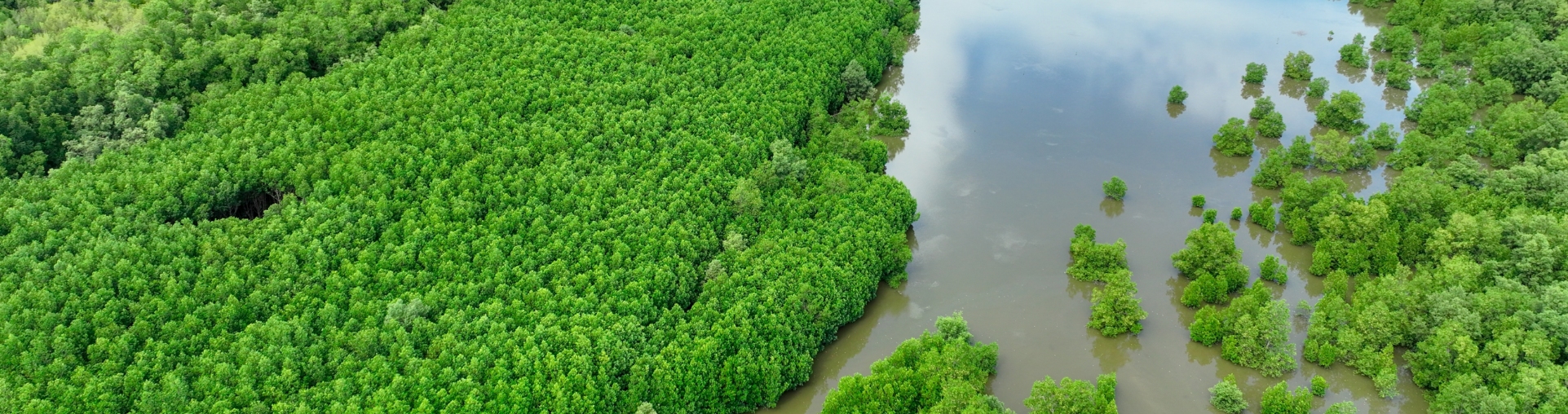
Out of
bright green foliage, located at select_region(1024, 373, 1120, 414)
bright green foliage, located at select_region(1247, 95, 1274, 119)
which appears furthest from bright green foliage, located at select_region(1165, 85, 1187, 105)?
bright green foliage, located at select_region(1024, 373, 1120, 414)

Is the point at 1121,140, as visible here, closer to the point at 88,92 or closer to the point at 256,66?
the point at 256,66

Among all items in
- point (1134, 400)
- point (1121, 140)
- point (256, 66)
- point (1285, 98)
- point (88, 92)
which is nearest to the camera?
point (1134, 400)

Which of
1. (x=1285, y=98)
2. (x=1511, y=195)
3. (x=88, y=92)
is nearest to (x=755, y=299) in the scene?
(x=88, y=92)

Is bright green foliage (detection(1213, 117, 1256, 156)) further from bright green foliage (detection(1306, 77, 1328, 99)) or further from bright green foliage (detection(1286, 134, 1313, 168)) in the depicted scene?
bright green foliage (detection(1306, 77, 1328, 99))

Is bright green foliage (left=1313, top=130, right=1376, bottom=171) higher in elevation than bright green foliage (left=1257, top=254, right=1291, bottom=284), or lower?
higher

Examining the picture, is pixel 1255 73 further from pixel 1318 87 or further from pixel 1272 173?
pixel 1272 173

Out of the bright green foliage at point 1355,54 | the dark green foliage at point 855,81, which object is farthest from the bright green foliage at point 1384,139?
the dark green foliage at point 855,81

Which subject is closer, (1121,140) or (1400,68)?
(1121,140)
